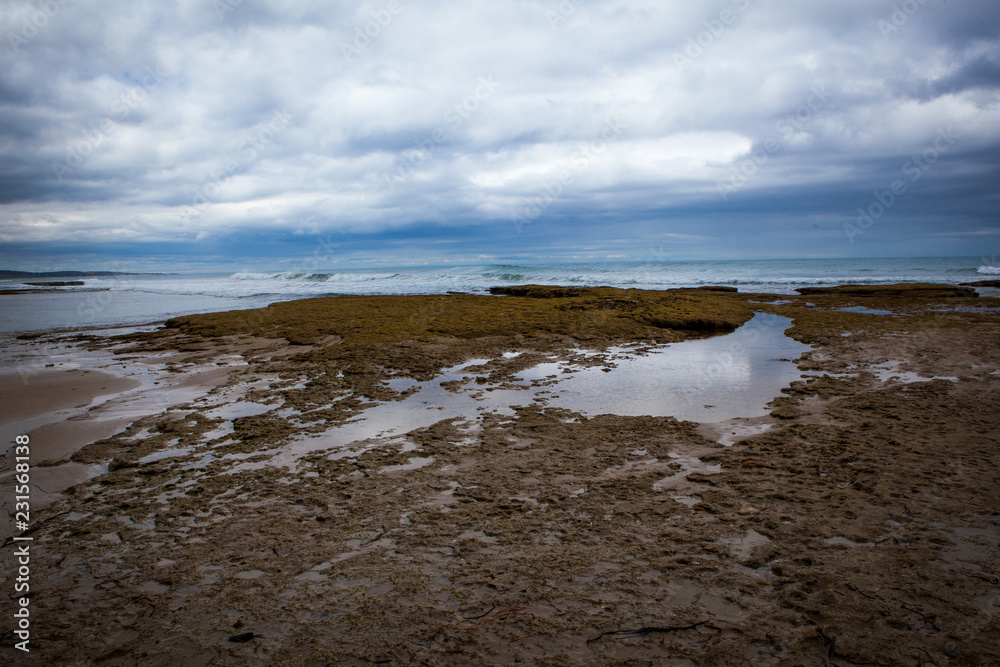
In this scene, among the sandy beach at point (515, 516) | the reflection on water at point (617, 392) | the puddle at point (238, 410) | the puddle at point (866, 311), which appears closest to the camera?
the sandy beach at point (515, 516)

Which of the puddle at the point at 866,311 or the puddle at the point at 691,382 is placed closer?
the puddle at the point at 691,382

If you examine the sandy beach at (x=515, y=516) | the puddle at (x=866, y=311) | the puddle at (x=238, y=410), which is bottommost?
the sandy beach at (x=515, y=516)

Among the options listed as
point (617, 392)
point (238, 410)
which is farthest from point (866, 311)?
point (238, 410)

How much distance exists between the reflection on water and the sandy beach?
0.21 ft

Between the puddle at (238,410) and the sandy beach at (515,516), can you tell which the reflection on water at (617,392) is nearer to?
the sandy beach at (515,516)

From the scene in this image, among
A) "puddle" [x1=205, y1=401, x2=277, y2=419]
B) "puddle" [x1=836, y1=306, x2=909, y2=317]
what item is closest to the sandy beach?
"puddle" [x1=205, y1=401, x2=277, y2=419]

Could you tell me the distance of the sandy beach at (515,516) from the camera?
107 inches

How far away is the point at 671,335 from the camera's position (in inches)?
547

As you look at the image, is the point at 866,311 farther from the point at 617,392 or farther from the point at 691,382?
the point at 617,392

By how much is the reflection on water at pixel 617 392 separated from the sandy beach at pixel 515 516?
0.21 feet

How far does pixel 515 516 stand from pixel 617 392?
4381mm

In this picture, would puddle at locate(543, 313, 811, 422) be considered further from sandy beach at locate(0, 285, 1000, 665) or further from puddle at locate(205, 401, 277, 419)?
puddle at locate(205, 401, 277, 419)

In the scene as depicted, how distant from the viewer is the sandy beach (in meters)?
2.72

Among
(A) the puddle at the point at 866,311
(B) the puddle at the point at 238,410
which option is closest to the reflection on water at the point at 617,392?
(B) the puddle at the point at 238,410
